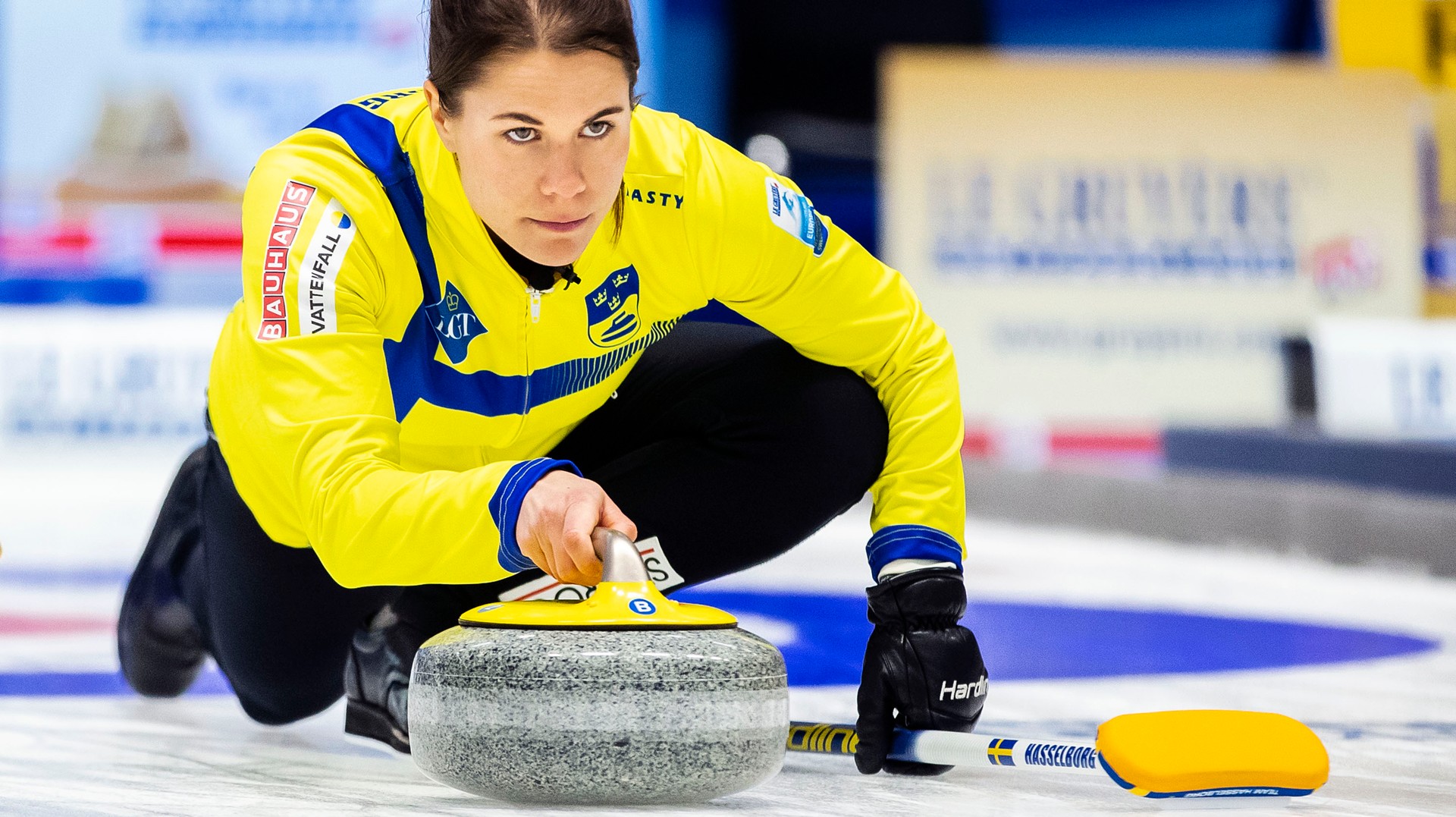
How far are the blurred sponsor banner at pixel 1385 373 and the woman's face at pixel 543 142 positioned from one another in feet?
14.1

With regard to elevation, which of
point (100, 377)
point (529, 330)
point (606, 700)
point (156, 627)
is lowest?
point (100, 377)

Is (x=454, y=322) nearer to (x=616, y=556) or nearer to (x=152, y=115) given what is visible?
(x=616, y=556)

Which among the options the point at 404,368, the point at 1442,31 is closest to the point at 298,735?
the point at 404,368

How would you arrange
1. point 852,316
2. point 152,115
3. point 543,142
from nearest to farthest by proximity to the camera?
point 543,142, point 852,316, point 152,115

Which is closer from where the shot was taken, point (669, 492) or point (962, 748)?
point (962, 748)

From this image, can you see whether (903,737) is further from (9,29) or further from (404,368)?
(9,29)

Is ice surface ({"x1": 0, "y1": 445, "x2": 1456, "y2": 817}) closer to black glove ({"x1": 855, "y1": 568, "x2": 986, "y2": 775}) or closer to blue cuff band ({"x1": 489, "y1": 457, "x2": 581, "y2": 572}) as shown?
black glove ({"x1": 855, "y1": 568, "x2": 986, "y2": 775})

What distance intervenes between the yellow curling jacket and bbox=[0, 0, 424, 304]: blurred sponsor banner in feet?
18.0

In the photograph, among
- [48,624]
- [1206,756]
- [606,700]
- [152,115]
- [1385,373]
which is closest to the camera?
[606,700]

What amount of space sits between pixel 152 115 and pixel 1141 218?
4157 mm

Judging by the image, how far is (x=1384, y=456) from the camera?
4344 mm

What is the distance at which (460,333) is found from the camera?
175 centimetres

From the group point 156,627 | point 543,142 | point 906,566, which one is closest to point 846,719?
point 906,566

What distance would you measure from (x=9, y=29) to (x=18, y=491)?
2323 mm
